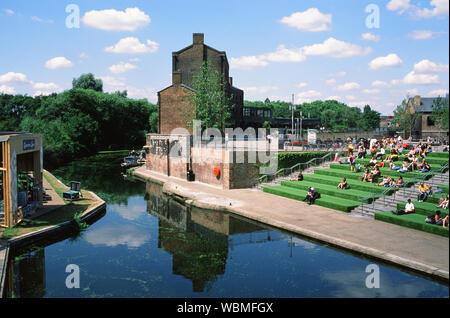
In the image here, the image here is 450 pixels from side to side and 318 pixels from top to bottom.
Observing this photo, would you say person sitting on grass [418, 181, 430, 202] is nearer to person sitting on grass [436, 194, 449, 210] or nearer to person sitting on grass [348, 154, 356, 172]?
person sitting on grass [436, 194, 449, 210]

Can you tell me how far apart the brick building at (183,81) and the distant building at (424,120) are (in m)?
28.5

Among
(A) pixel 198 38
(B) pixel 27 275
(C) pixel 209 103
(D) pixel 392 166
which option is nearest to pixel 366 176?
(D) pixel 392 166

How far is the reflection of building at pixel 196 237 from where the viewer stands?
14.0m

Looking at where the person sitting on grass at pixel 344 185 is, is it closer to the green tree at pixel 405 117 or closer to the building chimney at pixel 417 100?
the green tree at pixel 405 117

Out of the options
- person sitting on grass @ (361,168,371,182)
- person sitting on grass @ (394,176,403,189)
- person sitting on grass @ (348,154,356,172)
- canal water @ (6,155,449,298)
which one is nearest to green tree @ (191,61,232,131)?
person sitting on grass @ (348,154,356,172)

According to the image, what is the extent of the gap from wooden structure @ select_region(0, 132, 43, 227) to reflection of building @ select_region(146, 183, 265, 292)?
22.8ft

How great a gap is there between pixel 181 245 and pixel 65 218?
6863 mm

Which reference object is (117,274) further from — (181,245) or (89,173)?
(89,173)

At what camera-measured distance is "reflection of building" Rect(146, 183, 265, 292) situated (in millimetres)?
13992

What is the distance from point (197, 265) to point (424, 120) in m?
52.9

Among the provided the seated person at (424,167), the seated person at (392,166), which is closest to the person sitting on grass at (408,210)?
the seated person at (424,167)

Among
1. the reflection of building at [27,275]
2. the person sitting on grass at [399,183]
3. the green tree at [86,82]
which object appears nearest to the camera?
the reflection of building at [27,275]
